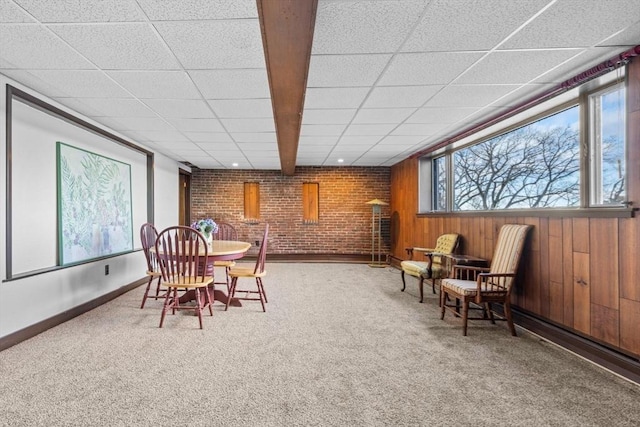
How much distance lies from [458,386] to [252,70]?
8.91 ft

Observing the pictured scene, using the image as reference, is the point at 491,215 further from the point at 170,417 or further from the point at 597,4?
the point at 170,417

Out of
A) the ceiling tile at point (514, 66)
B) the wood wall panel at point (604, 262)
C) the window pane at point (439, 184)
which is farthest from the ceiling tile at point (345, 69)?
the window pane at point (439, 184)

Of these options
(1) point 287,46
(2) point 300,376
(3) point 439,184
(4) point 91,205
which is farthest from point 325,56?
(3) point 439,184

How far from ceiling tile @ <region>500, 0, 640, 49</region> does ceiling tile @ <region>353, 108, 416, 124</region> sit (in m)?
1.32

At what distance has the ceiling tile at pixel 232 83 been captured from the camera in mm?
2428

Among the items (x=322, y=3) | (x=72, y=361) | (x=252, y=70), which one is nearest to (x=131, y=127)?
(x=252, y=70)

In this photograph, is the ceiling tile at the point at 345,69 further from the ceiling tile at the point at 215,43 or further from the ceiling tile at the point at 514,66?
the ceiling tile at the point at 514,66

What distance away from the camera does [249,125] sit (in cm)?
382

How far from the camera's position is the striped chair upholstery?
2.79 metres

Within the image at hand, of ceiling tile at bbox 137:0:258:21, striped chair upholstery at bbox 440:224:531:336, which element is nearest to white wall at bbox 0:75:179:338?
ceiling tile at bbox 137:0:258:21

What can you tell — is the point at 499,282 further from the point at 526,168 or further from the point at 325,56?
the point at 325,56

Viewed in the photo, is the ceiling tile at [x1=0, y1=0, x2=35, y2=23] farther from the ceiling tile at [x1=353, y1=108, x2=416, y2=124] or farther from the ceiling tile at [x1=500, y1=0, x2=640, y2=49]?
the ceiling tile at [x1=500, y1=0, x2=640, y2=49]

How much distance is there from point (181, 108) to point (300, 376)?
2.87 m

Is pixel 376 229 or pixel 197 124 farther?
pixel 376 229
